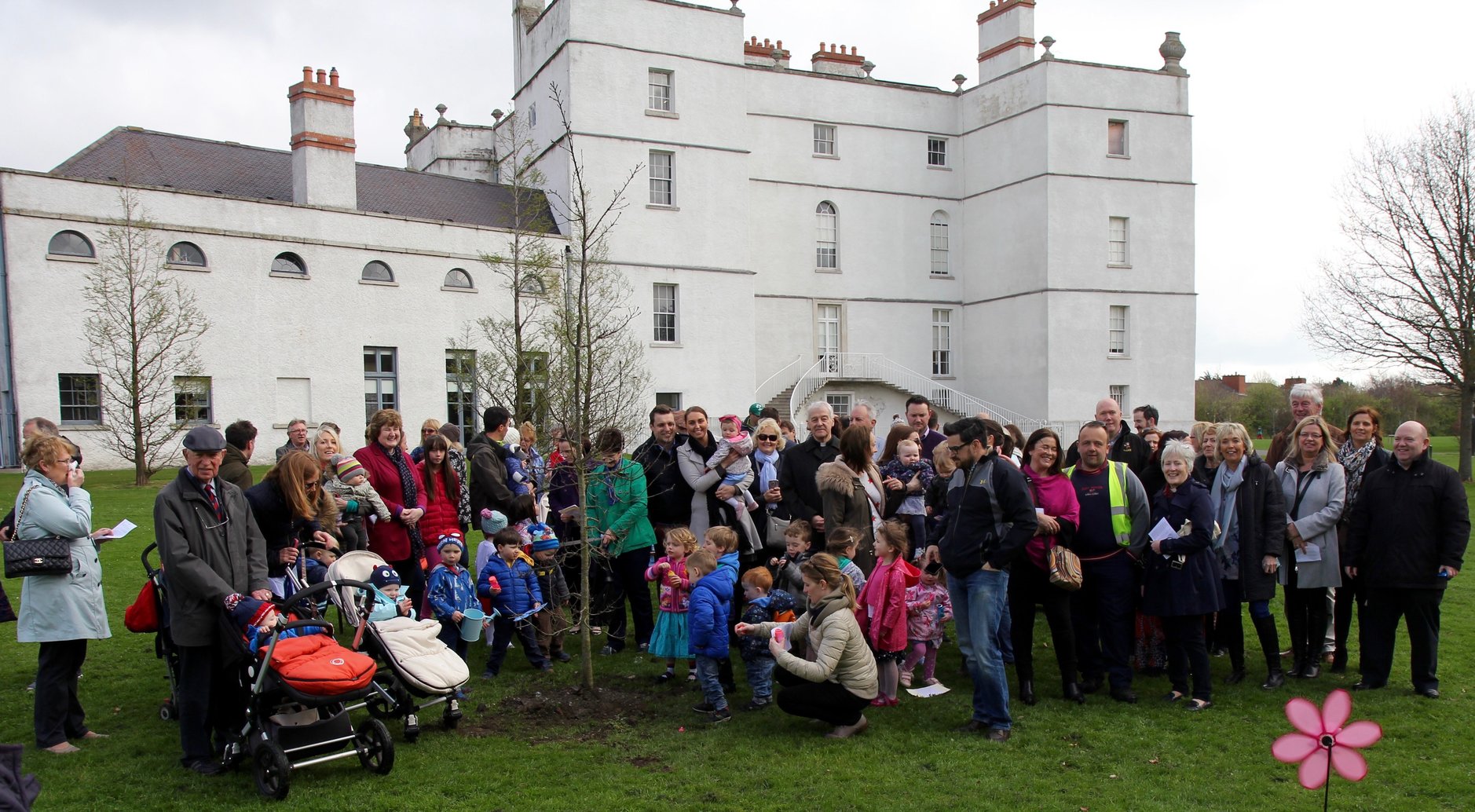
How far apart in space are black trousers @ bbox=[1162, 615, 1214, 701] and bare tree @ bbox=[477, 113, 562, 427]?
1178cm

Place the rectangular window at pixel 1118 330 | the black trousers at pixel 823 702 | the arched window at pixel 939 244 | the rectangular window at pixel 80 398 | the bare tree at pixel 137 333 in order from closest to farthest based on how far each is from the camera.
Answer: the black trousers at pixel 823 702 → the bare tree at pixel 137 333 → the rectangular window at pixel 80 398 → the rectangular window at pixel 1118 330 → the arched window at pixel 939 244

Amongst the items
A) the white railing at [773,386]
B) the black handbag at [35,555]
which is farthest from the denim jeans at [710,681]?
the white railing at [773,386]

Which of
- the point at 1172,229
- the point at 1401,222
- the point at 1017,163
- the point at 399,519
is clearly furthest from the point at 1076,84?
the point at 399,519

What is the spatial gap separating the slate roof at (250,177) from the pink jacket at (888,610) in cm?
2031

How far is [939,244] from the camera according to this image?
35750mm

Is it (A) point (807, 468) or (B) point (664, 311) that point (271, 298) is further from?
(A) point (807, 468)

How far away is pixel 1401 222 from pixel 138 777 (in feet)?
104

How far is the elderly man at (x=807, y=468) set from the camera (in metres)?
8.31

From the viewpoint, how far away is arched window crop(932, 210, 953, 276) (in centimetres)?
3566

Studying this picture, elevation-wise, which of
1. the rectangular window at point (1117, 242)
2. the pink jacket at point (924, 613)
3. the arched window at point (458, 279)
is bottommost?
the pink jacket at point (924, 613)

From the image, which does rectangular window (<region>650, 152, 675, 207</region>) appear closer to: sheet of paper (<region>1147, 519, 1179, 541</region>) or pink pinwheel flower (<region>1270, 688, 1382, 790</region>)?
sheet of paper (<region>1147, 519, 1179, 541</region>)

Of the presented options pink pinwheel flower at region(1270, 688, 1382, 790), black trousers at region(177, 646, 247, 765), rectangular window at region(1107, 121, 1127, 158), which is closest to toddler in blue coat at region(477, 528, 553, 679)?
black trousers at region(177, 646, 247, 765)

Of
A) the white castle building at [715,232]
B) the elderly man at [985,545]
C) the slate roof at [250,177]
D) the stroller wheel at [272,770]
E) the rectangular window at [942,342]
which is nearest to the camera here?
the stroller wheel at [272,770]

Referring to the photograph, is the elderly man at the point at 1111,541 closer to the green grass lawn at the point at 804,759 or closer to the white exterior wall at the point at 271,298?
the green grass lawn at the point at 804,759
